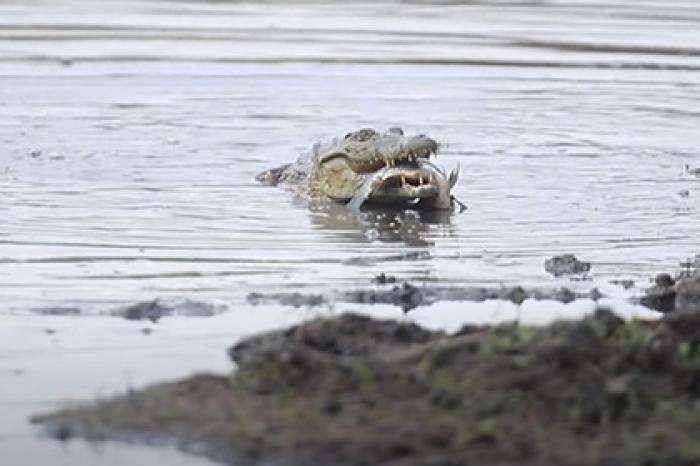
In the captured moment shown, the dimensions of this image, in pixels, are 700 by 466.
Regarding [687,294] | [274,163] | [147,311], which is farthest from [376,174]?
[147,311]

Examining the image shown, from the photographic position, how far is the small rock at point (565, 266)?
1045 centimetres

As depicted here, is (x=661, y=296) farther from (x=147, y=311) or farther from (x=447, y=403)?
(x=447, y=403)

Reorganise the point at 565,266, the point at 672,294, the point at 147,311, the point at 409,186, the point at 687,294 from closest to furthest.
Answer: the point at 147,311 → the point at 687,294 → the point at 672,294 → the point at 565,266 → the point at 409,186

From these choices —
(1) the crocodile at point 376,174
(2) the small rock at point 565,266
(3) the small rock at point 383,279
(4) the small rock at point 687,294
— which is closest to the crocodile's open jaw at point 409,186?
(1) the crocodile at point 376,174

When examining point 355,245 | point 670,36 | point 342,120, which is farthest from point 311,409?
point 670,36

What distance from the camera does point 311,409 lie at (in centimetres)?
693

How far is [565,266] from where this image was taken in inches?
415

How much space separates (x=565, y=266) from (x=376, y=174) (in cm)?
340

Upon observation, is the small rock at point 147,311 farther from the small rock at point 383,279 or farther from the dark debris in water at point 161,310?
the small rock at point 383,279

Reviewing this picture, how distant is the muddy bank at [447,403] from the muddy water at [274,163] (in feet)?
0.99

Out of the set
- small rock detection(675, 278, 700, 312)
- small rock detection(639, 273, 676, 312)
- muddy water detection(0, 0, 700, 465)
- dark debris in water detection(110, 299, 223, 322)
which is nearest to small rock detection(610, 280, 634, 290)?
muddy water detection(0, 0, 700, 465)

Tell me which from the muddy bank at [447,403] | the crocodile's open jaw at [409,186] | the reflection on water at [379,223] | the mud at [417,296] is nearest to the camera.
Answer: the muddy bank at [447,403]

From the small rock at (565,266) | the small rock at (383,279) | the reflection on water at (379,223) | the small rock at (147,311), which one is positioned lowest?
the small rock at (147,311)

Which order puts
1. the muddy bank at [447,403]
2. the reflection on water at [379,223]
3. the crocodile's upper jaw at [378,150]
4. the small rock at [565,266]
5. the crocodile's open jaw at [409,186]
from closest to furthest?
the muddy bank at [447,403] < the small rock at [565,266] < the reflection on water at [379,223] < the crocodile's open jaw at [409,186] < the crocodile's upper jaw at [378,150]
